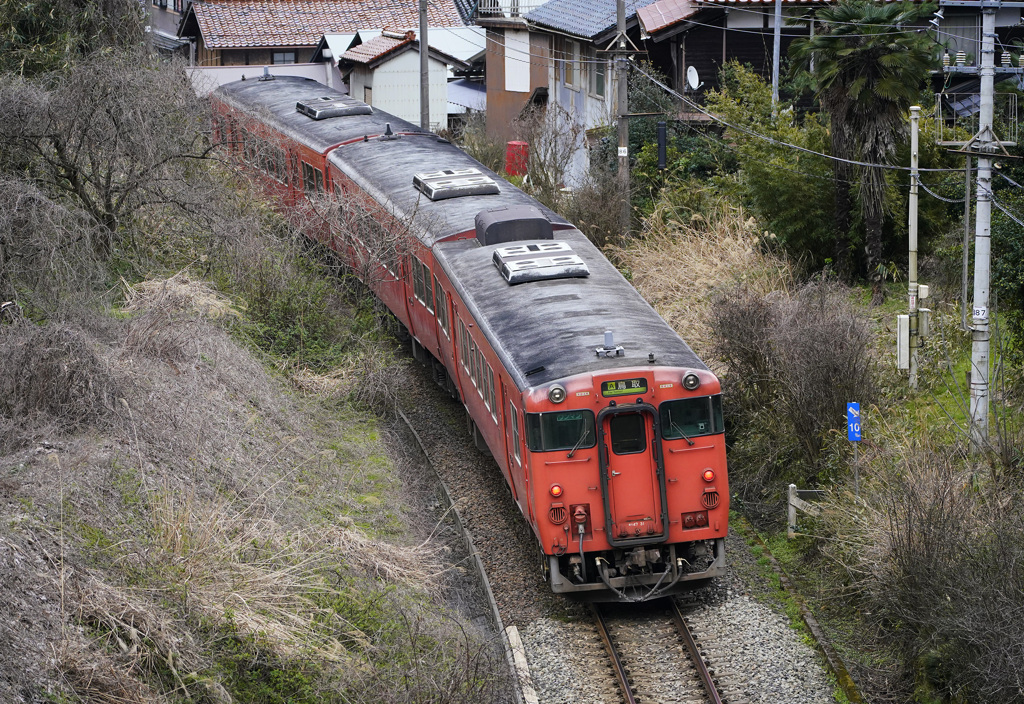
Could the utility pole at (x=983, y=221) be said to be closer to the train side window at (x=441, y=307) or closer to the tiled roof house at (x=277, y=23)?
the train side window at (x=441, y=307)

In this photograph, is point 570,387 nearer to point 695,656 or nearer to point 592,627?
point 592,627

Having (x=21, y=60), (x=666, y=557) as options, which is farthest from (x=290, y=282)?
(x=666, y=557)

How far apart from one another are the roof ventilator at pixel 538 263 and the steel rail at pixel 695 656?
4104 mm

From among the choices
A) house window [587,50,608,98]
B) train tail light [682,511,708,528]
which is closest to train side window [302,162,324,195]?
house window [587,50,608,98]

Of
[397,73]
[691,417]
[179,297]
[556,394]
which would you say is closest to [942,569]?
[691,417]

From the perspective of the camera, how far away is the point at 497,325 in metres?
13.0

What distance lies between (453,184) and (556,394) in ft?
26.9

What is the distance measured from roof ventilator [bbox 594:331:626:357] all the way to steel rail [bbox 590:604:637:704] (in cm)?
270

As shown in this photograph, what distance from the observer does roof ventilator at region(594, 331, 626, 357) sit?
1147cm

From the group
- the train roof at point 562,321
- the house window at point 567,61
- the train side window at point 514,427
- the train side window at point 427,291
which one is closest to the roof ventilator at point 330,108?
the train side window at point 427,291

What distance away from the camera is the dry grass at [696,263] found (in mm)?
19234

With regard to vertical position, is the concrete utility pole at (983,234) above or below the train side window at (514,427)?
above

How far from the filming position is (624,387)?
36.7ft

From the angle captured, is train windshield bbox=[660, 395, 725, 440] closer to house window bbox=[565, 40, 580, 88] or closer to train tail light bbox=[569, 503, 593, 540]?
train tail light bbox=[569, 503, 593, 540]
